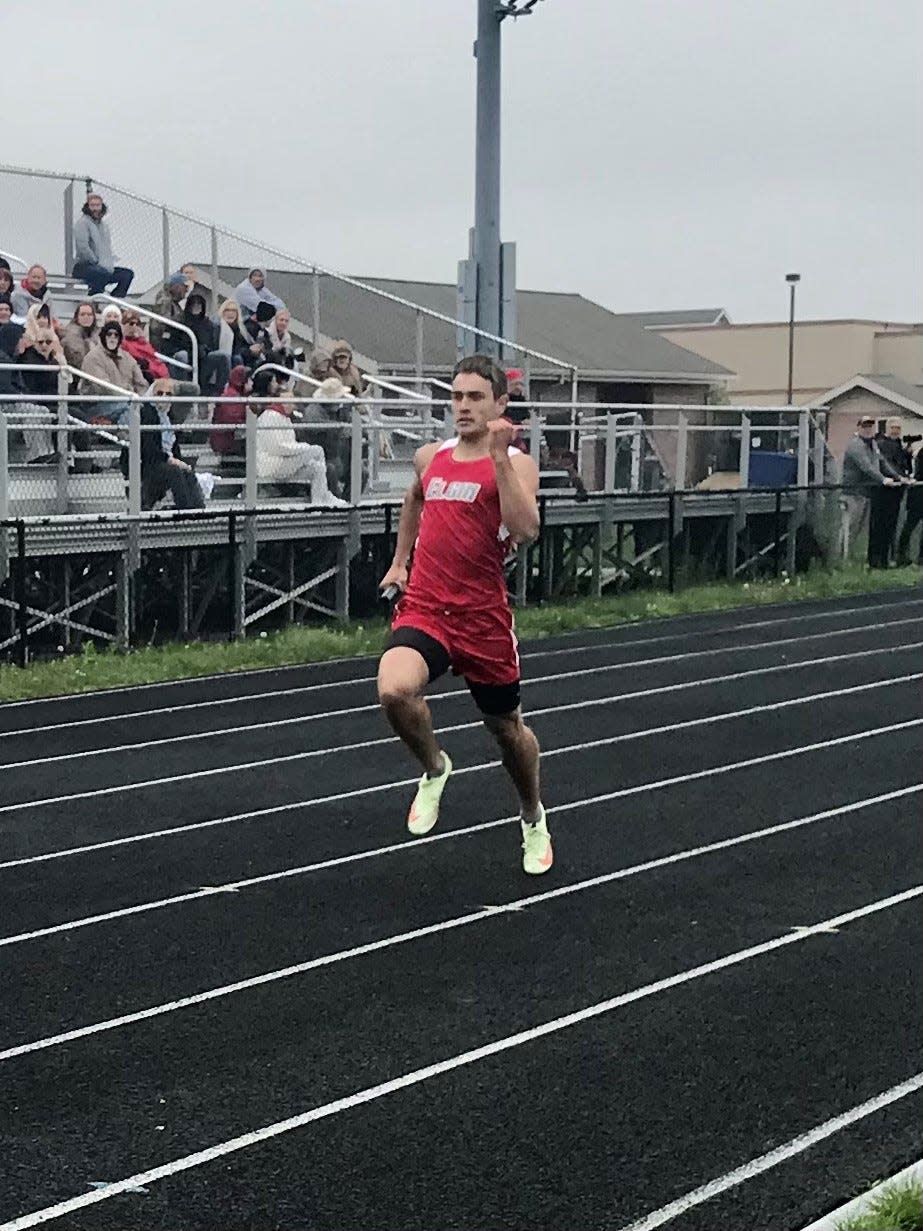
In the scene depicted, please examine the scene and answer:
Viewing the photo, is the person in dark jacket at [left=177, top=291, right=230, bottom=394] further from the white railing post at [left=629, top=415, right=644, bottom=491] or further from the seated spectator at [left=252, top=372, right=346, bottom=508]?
the white railing post at [left=629, top=415, right=644, bottom=491]

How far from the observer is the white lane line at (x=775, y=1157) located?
505 cm

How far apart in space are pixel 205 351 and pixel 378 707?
7489mm

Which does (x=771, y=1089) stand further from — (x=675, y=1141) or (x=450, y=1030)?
(x=450, y=1030)

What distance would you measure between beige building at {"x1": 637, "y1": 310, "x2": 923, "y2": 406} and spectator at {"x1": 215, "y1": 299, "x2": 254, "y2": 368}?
5262cm

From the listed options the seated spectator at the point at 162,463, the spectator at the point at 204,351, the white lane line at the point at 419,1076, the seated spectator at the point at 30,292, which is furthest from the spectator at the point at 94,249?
the white lane line at the point at 419,1076

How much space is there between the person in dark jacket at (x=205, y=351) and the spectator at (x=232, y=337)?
0.09m

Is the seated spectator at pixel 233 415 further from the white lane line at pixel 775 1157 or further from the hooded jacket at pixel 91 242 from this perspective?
the white lane line at pixel 775 1157

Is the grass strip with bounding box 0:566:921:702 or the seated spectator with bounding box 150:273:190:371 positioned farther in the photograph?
the seated spectator with bounding box 150:273:190:371

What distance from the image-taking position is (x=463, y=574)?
8.70 m

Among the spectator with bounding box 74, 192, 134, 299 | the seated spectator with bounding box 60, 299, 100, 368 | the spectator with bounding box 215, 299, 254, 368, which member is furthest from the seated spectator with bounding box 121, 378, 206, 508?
the spectator with bounding box 74, 192, 134, 299

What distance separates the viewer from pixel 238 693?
15250 mm

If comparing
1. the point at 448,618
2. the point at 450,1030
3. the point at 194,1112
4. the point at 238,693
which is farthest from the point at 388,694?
the point at 238,693

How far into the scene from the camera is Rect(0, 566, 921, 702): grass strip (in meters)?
15.7

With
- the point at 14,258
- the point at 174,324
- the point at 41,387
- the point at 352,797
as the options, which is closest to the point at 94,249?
the point at 14,258
